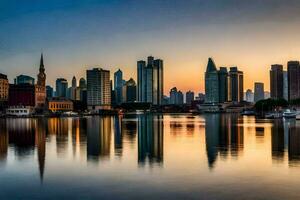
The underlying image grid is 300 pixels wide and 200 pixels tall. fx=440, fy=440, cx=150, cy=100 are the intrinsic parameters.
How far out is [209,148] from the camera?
4616 centimetres

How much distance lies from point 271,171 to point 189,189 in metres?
8.85

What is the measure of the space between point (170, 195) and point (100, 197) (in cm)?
366

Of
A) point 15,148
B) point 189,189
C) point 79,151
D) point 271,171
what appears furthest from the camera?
point 15,148

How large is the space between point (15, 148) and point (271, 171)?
2773 cm

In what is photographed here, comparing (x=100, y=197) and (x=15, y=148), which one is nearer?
(x=100, y=197)

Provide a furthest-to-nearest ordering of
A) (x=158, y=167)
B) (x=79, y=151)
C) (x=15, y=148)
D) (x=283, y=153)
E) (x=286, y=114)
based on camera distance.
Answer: (x=286, y=114) → (x=15, y=148) → (x=79, y=151) → (x=283, y=153) → (x=158, y=167)

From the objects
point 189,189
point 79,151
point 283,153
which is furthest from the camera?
point 79,151

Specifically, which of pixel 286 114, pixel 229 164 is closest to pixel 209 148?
pixel 229 164

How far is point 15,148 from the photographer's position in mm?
46625

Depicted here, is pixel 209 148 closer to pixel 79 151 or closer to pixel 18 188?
pixel 79 151

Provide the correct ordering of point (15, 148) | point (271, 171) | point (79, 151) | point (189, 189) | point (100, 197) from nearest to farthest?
point (100, 197) → point (189, 189) → point (271, 171) → point (79, 151) → point (15, 148)

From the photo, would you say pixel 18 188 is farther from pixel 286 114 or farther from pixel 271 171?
pixel 286 114

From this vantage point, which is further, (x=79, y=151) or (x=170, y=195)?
(x=79, y=151)

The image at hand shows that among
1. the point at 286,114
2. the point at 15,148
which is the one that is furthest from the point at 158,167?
the point at 286,114
